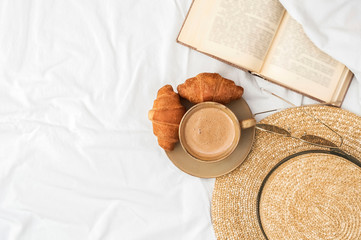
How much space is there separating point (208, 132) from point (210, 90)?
0.10 m

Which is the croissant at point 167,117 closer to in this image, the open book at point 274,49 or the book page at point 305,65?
the open book at point 274,49

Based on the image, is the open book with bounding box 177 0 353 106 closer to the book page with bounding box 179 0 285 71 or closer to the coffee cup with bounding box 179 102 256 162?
the book page with bounding box 179 0 285 71

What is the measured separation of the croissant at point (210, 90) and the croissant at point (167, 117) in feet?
0.11

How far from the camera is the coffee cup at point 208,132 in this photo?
2.38 feet

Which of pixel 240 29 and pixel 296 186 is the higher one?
pixel 240 29

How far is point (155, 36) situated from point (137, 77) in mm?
122

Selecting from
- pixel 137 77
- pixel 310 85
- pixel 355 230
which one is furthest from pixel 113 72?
pixel 355 230

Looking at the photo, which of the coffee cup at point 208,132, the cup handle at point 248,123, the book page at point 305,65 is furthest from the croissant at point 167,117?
the book page at point 305,65

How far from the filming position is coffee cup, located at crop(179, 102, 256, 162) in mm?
726

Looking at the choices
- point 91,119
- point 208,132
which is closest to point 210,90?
point 208,132

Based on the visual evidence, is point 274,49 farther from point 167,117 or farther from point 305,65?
point 167,117

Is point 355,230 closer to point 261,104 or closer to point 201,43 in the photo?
point 261,104

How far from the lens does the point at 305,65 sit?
29.3 inches

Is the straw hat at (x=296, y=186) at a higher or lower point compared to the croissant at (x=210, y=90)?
lower
